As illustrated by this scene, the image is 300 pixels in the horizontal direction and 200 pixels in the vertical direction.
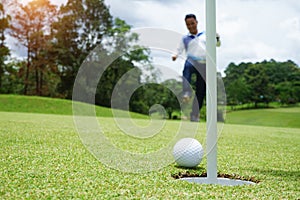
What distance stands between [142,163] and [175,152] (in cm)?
33

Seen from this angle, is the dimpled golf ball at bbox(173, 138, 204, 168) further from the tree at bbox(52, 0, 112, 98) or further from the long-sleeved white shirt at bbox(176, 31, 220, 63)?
the tree at bbox(52, 0, 112, 98)

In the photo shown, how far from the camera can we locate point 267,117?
90.0 ft

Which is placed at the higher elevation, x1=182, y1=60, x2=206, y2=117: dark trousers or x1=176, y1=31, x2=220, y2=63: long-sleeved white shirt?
x1=176, y1=31, x2=220, y2=63: long-sleeved white shirt

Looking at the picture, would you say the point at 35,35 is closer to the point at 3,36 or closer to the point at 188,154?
the point at 3,36

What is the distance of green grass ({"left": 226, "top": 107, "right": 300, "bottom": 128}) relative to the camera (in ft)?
84.3

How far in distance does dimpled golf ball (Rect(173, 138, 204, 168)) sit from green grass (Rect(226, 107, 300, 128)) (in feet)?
74.2

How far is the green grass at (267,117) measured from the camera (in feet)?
84.3

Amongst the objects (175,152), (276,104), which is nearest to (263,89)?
(276,104)

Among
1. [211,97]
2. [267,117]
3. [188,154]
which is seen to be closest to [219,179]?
[188,154]

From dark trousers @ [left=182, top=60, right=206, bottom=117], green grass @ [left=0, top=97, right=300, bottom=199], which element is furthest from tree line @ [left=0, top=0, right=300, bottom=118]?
green grass @ [left=0, top=97, right=300, bottom=199]

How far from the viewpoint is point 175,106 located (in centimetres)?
1484

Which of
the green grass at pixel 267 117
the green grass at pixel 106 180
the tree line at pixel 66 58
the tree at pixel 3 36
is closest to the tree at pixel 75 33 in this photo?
the tree line at pixel 66 58

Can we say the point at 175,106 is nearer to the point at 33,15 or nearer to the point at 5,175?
the point at 5,175

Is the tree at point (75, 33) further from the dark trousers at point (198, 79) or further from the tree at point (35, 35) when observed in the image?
the dark trousers at point (198, 79)
